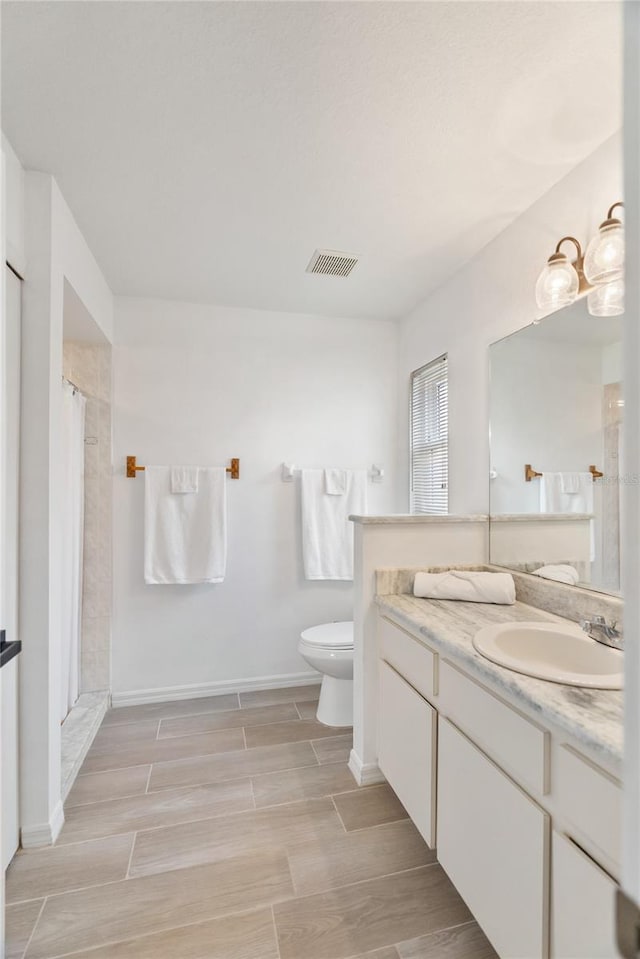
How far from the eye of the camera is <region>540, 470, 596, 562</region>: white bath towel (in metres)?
1.52

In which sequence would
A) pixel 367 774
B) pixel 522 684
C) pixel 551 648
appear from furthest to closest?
pixel 367 774 → pixel 551 648 → pixel 522 684

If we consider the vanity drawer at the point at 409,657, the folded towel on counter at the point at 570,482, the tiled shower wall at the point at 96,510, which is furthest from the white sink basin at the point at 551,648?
the tiled shower wall at the point at 96,510

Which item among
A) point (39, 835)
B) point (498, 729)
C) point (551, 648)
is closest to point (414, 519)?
point (551, 648)

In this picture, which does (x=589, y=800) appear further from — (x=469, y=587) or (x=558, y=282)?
(x=558, y=282)

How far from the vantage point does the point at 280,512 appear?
2865mm

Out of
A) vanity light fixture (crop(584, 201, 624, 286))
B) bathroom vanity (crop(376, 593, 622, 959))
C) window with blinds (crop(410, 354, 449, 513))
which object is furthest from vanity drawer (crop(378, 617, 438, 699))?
vanity light fixture (crop(584, 201, 624, 286))

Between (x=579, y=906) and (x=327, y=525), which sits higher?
(x=327, y=525)

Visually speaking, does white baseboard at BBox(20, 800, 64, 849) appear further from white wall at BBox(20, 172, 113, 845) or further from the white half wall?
the white half wall

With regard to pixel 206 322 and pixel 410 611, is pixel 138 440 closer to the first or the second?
pixel 206 322

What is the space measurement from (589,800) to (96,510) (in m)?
2.58

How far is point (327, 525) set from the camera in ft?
9.33

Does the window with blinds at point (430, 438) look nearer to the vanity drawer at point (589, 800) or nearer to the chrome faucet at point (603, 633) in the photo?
the chrome faucet at point (603, 633)

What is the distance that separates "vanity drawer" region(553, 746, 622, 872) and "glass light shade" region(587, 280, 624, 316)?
1322 millimetres

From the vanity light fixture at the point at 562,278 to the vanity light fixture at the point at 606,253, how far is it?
82mm
